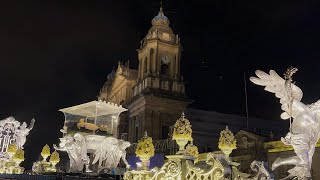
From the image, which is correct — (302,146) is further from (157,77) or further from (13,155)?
(157,77)

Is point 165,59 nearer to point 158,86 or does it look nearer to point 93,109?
point 158,86

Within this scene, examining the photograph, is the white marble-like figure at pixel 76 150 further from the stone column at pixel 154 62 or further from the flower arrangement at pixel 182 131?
the stone column at pixel 154 62

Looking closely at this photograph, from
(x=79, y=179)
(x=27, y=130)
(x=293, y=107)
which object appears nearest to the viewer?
(x=293, y=107)

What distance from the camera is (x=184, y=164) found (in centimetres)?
712

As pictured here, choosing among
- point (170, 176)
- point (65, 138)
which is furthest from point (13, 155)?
point (170, 176)

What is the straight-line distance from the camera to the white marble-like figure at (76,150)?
53.3 ft

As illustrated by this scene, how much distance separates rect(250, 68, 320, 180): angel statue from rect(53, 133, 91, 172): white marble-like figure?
34.9ft

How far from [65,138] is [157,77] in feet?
57.6

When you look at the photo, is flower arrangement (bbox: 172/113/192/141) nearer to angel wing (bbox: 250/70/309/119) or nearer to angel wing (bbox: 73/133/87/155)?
angel wing (bbox: 250/70/309/119)

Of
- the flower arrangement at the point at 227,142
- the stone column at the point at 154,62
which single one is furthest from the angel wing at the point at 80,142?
the stone column at the point at 154,62

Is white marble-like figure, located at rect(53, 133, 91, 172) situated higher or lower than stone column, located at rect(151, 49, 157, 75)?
lower

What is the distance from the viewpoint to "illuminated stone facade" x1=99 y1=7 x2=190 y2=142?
32188 mm

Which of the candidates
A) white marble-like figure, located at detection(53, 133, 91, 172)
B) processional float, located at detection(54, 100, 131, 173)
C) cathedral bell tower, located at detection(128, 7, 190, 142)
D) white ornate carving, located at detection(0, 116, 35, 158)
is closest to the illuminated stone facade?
cathedral bell tower, located at detection(128, 7, 190, 142)

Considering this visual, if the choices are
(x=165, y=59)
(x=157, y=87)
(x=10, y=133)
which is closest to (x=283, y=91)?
(x=10, y=133)
